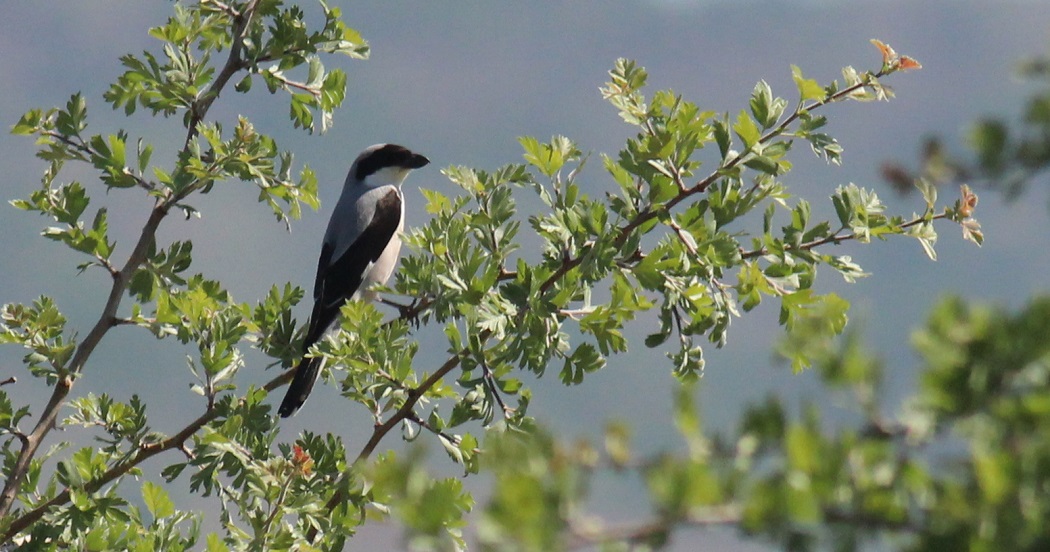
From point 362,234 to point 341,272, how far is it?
609 mm

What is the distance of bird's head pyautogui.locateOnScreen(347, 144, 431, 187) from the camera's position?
990 centimetres

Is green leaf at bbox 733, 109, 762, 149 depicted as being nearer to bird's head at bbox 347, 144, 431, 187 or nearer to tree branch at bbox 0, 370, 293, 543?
tree branch at bbox 0, 370, 293, 543

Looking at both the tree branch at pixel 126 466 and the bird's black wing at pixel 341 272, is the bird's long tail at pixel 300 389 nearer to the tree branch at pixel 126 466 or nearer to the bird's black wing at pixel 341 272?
the bird's black wing at pixel 341 272

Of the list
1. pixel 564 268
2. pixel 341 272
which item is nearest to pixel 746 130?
pixel 564 268

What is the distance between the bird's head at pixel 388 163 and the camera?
9898 mm

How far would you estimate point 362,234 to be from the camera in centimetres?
884

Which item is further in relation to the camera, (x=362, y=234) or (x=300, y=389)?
(x=362, y=234)

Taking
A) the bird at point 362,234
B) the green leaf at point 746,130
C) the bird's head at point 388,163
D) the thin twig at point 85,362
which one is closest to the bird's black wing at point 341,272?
the bird at point 362,234

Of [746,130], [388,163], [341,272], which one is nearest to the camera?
[746,130]

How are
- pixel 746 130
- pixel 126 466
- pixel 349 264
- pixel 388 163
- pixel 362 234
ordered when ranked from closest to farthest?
pixel 746 130
pixel 126 466
pixel 349 264
pixel 362 234
pixel 388 163

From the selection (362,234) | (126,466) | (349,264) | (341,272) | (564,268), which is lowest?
(126,466)

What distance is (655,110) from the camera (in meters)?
4.53

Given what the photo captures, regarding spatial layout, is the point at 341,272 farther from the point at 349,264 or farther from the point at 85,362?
the point at 85,362

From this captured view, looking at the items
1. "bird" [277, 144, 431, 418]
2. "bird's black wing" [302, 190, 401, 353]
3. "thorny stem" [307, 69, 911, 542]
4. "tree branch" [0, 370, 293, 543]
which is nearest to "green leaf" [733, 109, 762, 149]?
"thorny stem" [307, 69, 911, 542]
